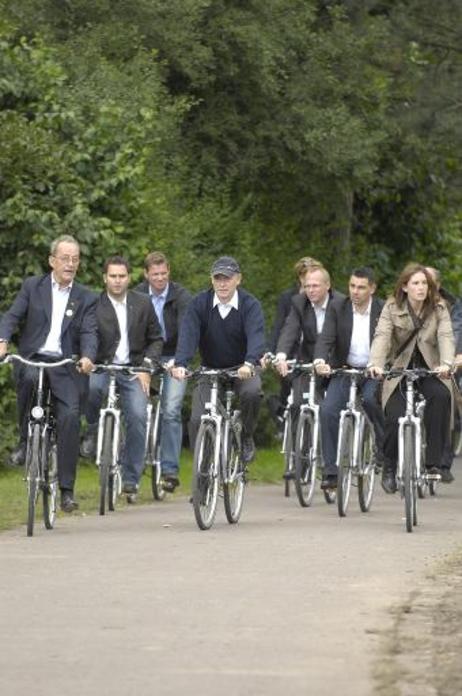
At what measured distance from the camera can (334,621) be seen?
10312 mm

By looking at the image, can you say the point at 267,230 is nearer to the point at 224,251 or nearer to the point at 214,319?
the point at 224,251

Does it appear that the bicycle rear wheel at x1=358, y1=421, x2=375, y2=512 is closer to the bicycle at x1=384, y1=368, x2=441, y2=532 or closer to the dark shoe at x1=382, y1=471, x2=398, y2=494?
the bicycle at x1=384, y1=368, x2=441, y2=532

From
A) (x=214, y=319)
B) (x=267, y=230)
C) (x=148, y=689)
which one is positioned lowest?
(x=148, y=689)

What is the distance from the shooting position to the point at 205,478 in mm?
15320

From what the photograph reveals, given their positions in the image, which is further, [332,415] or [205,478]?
[332,415]

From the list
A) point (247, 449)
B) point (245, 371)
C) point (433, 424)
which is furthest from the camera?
point (433, 424)

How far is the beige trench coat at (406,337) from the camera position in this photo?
17000mm

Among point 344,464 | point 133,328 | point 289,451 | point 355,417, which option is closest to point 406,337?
point 355,417

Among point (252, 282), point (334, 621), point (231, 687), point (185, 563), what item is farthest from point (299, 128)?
point (231, 687)

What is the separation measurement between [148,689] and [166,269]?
36.4ft

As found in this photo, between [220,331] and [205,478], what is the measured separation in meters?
1.35

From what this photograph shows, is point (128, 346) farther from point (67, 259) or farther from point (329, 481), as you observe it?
point (67, 259)

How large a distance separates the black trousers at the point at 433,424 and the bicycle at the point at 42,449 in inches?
104

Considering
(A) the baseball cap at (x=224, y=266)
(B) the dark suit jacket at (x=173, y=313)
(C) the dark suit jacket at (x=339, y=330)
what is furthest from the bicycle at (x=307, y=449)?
(A) the baseball cap at (x=224, y=266)
